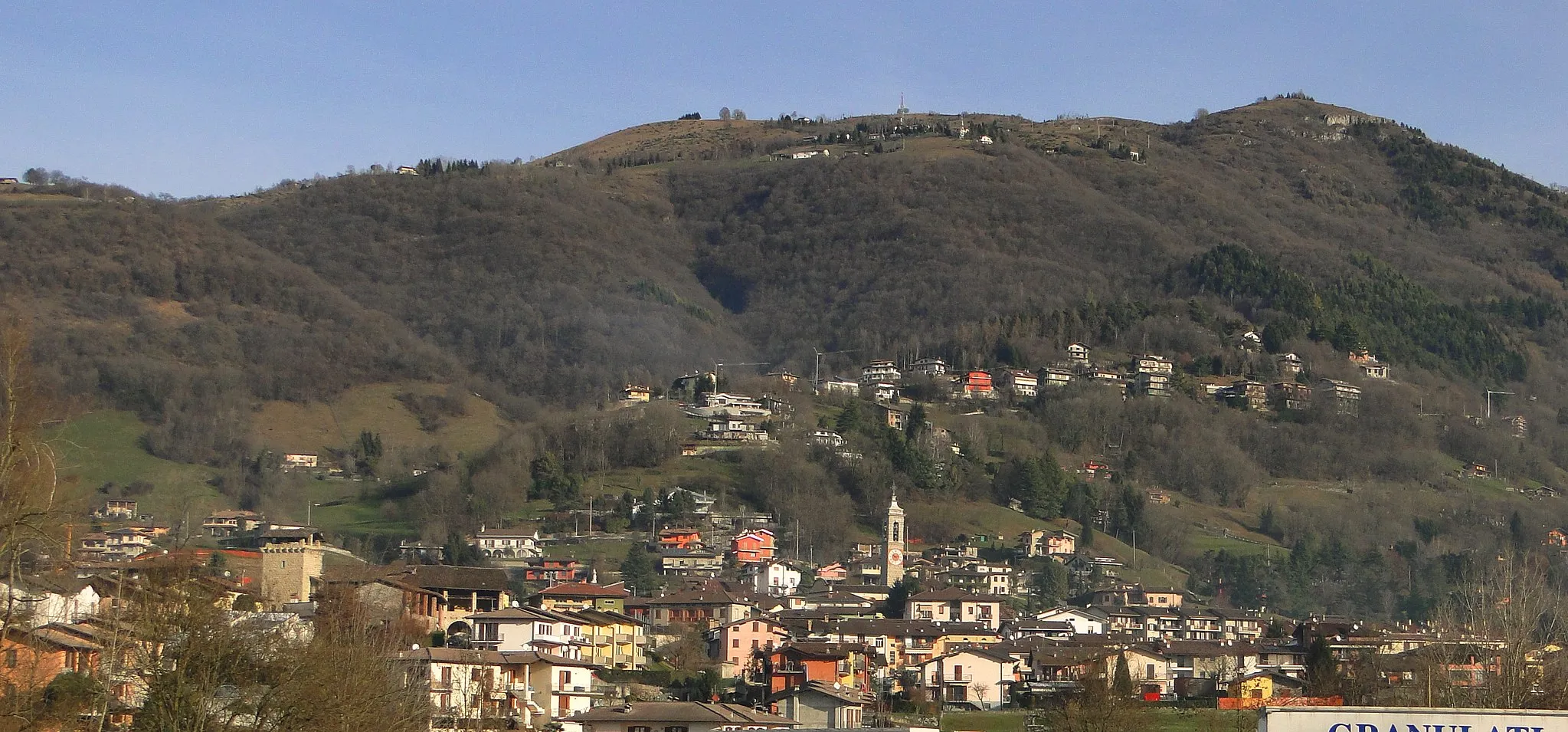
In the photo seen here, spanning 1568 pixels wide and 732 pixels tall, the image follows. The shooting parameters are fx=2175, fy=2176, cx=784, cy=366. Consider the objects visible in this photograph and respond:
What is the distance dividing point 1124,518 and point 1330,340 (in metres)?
68.3

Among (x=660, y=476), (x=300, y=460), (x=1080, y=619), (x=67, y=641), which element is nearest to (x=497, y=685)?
(x=67, y=641)

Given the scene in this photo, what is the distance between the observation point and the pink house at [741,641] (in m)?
78.8

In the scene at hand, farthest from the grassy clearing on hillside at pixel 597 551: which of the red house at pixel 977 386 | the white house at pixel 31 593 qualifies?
the white house at pixel 31 593

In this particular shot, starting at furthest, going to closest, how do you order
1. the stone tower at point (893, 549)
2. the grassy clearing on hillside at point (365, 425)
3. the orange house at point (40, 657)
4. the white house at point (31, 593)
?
the grassy clearing on hillside at point (365, 425), the stone tower at point (893, 549), the orange house at point (40, 657), the white house at point (31, 593)

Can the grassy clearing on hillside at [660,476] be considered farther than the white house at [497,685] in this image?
Yes

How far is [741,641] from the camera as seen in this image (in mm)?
79938

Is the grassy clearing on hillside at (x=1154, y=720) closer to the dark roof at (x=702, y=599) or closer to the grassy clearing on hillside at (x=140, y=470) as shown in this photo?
the dark roof at (x=702, y=599)

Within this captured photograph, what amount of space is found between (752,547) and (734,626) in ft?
124

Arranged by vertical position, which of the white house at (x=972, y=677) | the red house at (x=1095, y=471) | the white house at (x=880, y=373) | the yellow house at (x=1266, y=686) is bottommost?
the white house at (x=972, y=677)

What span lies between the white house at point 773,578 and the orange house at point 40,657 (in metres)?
73.2

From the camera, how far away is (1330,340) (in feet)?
640

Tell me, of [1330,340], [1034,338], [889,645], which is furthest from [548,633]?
[1330,340]

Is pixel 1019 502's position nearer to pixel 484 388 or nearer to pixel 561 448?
pixel 561 448

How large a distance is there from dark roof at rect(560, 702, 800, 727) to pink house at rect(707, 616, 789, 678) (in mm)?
26264
